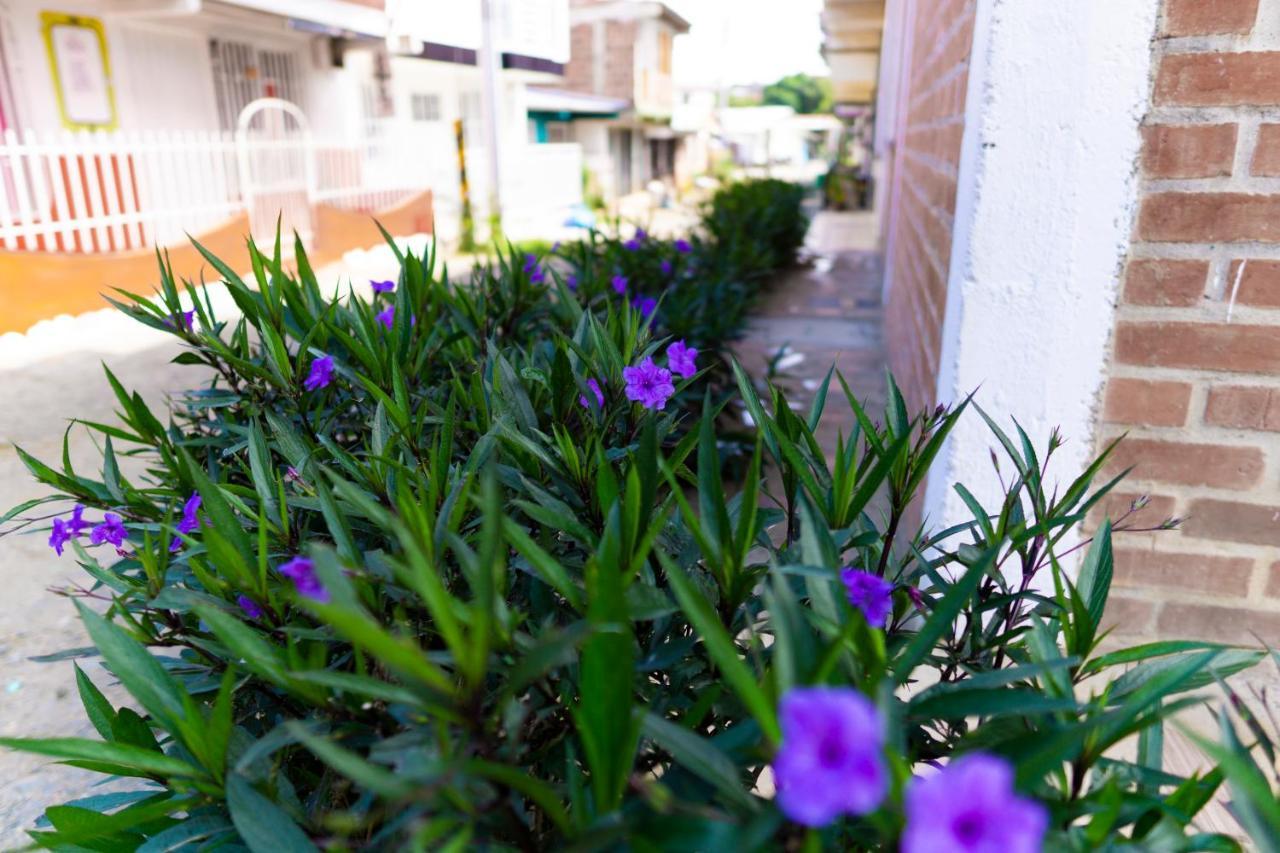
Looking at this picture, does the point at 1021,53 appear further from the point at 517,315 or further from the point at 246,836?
the point at 246,836

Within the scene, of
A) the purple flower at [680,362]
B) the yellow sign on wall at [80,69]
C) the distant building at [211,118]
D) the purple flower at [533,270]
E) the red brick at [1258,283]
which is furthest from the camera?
the yellow sign on wall at [80,69]

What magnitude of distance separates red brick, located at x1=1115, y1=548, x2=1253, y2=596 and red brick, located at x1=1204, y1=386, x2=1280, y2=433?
0.99ft

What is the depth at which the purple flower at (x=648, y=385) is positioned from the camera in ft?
4.18

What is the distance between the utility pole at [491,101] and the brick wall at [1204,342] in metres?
10.6

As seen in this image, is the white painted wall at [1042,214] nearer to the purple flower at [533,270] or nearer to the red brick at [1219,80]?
the red brick at [1219,80]

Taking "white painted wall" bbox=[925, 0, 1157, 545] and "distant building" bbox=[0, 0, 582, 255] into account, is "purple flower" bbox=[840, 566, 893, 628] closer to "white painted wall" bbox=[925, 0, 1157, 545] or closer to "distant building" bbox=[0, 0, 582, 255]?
"white painted wall" bbox=[925, 0, 1157, 545]

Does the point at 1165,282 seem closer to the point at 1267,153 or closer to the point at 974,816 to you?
the point at 1267,153

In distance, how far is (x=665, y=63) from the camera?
102 ft

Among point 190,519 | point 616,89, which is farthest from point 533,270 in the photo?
point 616,89

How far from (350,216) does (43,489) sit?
7700 millimetres

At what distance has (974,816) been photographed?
0.49 metres

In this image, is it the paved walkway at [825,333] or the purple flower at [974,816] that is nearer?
the purple flower at [974,816]

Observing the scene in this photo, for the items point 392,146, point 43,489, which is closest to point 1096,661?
point 43,489

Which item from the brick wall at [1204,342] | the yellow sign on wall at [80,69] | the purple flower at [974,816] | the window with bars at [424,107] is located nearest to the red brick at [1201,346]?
the brick wall at [1204,342]
